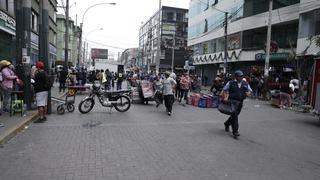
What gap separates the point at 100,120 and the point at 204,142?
Answer: 15.0ft

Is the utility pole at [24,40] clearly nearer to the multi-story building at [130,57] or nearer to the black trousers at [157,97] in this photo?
the black trousers at [157,97]

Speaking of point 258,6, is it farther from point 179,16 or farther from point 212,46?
point 179,16

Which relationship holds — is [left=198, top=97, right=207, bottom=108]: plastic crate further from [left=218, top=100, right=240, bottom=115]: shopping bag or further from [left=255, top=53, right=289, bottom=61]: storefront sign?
[left=255, top=53, right=289, bottom=61]: storefront sign

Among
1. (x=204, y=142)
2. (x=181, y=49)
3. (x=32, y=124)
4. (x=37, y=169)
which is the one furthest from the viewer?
(x=181, y=49)

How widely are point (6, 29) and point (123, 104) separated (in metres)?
10.1

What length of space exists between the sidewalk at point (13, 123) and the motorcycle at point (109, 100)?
1.89m

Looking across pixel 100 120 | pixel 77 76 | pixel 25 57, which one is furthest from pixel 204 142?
pixel 77 76

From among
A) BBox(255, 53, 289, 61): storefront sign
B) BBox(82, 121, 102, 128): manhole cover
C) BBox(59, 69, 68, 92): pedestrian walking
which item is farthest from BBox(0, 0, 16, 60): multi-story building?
BBox(255, 53, 289, 61): storefront sign

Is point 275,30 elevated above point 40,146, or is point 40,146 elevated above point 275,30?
point 275,30

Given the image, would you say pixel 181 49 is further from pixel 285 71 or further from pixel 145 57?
pixel 285 71

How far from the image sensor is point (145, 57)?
10981 cm

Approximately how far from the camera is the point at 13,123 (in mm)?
10844

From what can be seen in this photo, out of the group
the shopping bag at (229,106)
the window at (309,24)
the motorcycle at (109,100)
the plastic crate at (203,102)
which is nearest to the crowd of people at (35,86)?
the motorcycle at (109,100)

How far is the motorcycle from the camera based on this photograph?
1470 centimetres
